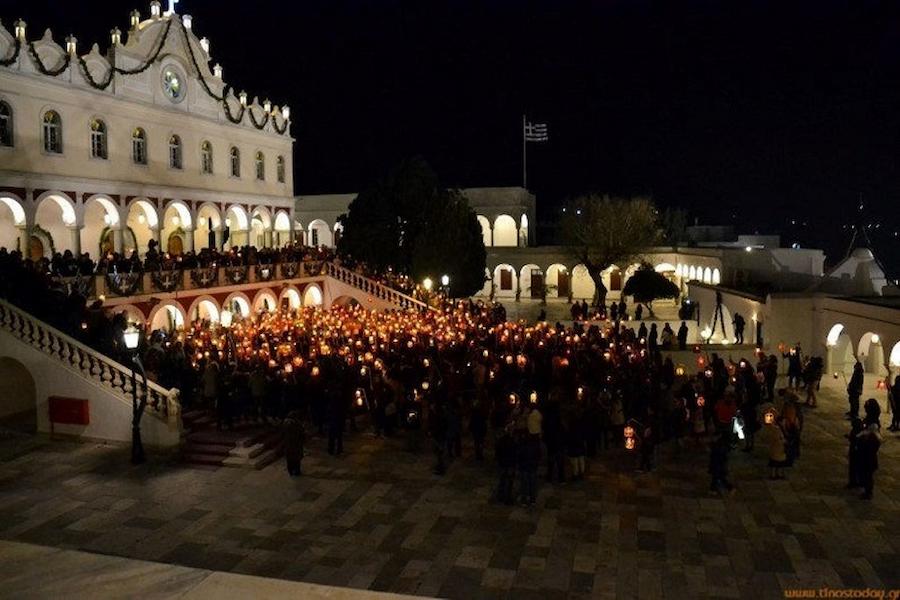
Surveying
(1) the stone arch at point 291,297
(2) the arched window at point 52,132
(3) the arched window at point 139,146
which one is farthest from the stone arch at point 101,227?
(1) the stone arch at point 291,297

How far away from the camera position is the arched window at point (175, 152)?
34.2 m

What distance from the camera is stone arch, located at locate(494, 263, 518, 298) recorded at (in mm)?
52562

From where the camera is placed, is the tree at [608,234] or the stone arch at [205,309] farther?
the tree at [608,234]

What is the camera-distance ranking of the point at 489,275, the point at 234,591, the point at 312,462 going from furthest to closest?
the point at 489,275 → the point at 312,462 → the point at 234,591

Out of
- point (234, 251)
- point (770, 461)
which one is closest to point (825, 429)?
point (770, 461)

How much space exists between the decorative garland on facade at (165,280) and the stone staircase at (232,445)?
37.4 feet

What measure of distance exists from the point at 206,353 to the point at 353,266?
19.1 meters

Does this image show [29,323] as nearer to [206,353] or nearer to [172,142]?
[206,353]

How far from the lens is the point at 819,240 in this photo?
10400 centimetres

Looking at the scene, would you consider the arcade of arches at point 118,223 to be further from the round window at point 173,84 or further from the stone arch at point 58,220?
the round window at point 173,84

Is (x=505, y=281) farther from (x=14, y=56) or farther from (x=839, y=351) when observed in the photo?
(x=14, y=56)

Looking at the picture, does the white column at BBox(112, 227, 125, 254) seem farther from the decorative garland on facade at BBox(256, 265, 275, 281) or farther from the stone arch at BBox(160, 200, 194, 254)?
the decorative garland on facade at BBox(256, 265, 275, 281)

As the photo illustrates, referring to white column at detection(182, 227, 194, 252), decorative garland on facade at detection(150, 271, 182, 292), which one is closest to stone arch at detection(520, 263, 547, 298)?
white column at detection(182, 227, 194, 252)

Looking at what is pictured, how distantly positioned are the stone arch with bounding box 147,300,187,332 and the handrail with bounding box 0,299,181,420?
10.4m
